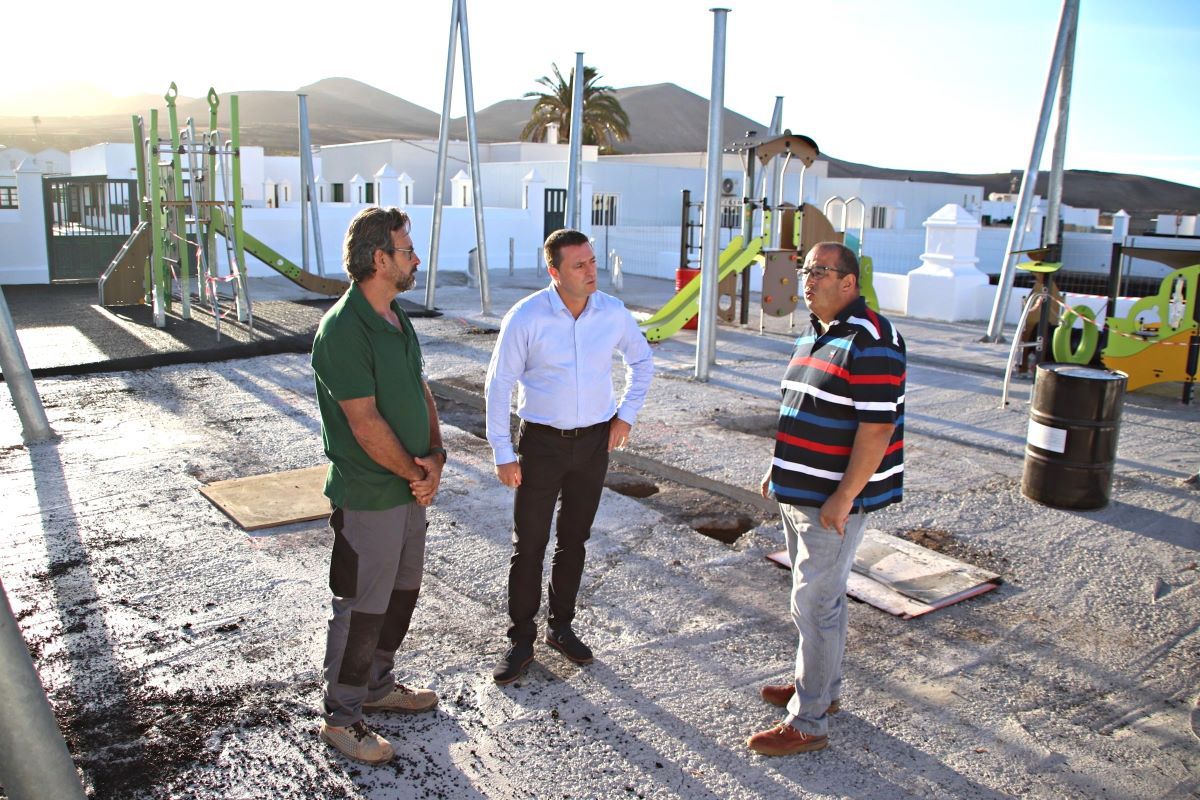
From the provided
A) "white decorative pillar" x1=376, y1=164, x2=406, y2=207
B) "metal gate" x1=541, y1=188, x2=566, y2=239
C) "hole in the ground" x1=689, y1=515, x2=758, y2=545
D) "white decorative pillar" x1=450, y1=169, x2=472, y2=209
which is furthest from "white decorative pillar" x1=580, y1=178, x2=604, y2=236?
"hole in the ground" x1=689, y1=515, x2=758, y2=545

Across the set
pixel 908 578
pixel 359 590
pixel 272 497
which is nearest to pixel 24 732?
pixel 359 590

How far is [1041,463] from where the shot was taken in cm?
652

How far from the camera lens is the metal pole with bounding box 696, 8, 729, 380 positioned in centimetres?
1000

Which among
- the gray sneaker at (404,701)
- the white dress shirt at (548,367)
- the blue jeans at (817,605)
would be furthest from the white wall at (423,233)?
the blue jeans at (817,605)

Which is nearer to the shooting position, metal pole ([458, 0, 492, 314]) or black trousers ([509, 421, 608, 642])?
black trousers ([509, 421, 608, 642])

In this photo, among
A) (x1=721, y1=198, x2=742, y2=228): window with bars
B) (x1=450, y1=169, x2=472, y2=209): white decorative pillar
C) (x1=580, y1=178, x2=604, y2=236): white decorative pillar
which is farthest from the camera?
(x1=721, y1=198, x2=742, y2=228): window with bars

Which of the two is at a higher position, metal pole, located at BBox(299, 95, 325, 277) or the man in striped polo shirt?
metal pole, located at BBox(299, 95, 325, 277)

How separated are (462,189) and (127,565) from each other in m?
28.4

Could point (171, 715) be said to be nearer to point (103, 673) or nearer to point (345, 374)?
point (103, 673)

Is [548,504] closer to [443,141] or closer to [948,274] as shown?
[443,141]

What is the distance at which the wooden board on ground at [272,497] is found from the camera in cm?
584

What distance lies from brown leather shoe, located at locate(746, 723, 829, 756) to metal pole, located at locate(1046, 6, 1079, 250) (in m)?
10.7

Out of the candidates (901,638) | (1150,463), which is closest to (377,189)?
(1150,463)

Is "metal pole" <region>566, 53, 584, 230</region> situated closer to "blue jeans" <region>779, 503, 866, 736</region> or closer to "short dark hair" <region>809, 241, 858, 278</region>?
"short dark hair" <region>809, 241, 858, 278</region>
